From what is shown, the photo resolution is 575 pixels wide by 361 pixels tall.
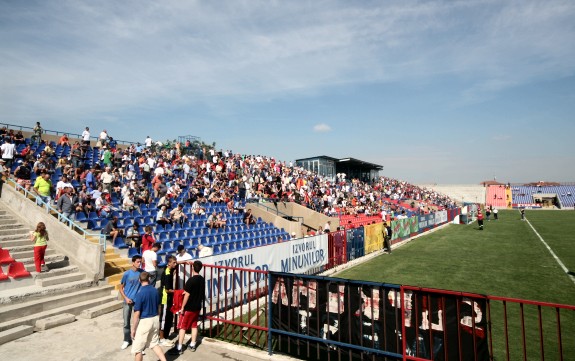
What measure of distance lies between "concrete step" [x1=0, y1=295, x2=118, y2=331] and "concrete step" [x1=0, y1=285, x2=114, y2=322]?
0.11 m

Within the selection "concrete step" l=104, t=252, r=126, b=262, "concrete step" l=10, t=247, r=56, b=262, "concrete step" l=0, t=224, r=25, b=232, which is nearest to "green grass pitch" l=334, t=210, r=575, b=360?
"concrete step" l=104, t=252, r=126, b=262

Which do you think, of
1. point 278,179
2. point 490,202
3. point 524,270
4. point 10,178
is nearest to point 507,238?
point 524,270

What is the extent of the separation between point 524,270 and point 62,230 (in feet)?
61.0

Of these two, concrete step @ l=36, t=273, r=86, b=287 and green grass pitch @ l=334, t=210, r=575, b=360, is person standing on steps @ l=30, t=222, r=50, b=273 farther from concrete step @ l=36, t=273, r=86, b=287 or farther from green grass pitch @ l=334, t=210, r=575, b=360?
green grass pitch @ l=334, t=210, r=575, b=360

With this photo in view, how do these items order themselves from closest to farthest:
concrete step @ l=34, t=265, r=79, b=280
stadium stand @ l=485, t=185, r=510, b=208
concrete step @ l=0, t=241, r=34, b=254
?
concrete step @ l=34, t=265, r=79, b=280
concrete step @ l=0, t=241, r=34, b=254
stadium stand @ l=485, t=185, r=510, b=208

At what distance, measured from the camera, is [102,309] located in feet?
30.7

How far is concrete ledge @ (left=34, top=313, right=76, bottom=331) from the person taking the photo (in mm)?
8141

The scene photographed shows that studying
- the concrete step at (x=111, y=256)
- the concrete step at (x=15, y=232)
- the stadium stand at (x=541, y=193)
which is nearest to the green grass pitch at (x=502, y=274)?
the concrete step at (x=111, y=256)

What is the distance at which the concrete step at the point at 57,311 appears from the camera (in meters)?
7.90

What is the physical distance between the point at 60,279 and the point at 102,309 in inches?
66.5

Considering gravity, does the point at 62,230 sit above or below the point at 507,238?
above

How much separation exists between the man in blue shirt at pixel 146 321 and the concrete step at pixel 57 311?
377 cm

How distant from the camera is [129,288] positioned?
748cm

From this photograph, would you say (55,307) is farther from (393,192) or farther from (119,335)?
(393,192)
